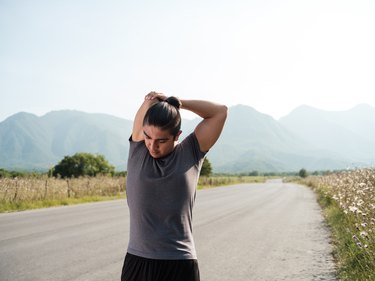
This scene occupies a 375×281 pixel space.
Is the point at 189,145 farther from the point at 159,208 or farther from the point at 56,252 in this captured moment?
the point at 56,252

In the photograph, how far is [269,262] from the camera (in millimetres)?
7203

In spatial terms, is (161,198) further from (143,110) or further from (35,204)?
(35,204)

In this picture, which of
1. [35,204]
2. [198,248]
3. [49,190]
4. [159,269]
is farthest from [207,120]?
[49,190]

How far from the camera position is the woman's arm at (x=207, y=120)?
2.32 meters

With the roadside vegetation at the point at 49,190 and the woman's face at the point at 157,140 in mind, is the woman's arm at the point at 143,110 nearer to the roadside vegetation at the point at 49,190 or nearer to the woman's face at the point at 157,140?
the woman's face at the point at 157,140

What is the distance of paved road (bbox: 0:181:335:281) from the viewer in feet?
20.6

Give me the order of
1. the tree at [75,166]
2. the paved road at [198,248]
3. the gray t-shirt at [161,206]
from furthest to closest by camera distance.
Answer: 1. the tree at [75,166]
2. the paved road at [198,248]
3. the gray t-shirt at [161,206]

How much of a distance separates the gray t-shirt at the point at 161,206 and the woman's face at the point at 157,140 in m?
0.04

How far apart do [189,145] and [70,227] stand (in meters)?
9.54

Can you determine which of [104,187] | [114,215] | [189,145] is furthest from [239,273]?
[104,187]

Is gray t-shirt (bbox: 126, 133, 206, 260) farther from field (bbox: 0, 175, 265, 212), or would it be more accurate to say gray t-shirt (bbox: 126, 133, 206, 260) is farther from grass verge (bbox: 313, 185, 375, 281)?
field (bbox: 0, 175, 265, 212)

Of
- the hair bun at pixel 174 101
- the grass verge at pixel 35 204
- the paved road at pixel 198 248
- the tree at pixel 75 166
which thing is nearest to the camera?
the hair bun at pixel 174 101

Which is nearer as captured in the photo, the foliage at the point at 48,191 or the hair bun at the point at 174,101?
the hair bun at the point at 174,101

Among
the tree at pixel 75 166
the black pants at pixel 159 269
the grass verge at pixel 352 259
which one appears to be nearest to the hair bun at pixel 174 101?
the black pants at pixel 159 269
